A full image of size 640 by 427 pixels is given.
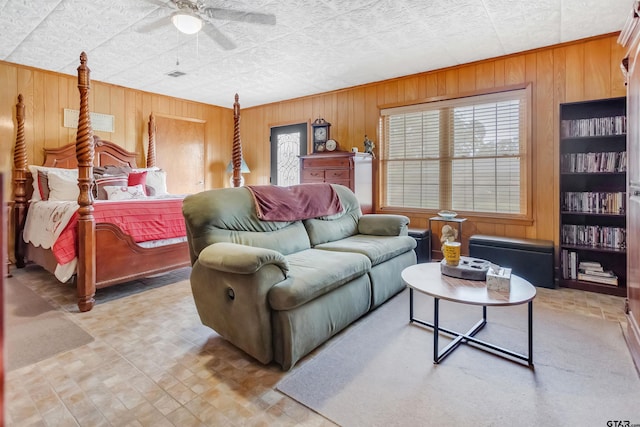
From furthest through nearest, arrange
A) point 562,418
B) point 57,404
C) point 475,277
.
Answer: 1. point 475,277
2. point 57,404
3. point 562,418

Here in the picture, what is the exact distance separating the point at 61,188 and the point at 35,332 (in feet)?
7.17

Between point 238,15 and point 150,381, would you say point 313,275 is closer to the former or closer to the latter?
point 150,381

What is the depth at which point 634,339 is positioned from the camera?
2006mm

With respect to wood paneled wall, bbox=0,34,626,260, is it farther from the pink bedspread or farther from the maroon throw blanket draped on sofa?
the pink bedspread

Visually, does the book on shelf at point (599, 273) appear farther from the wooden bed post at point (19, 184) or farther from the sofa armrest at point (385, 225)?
the wooden bed post at point (19, 184)

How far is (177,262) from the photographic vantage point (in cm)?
348

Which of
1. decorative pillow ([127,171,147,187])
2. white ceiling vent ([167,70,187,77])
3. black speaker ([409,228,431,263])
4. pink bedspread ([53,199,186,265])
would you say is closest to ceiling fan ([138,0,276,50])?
white ceiling vent ([167,70,187,77])

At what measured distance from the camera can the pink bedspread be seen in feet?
9.09

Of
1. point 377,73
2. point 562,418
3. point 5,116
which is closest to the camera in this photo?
point 562,418

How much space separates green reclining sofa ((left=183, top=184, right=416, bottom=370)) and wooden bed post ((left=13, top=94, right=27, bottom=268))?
309 cm

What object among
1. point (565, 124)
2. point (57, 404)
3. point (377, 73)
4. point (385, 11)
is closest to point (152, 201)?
point (57, 404)

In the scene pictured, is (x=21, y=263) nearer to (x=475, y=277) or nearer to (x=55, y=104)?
(x=55, y=104)

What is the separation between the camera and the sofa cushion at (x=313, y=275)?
72.7 inches

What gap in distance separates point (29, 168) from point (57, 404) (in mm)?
3702
